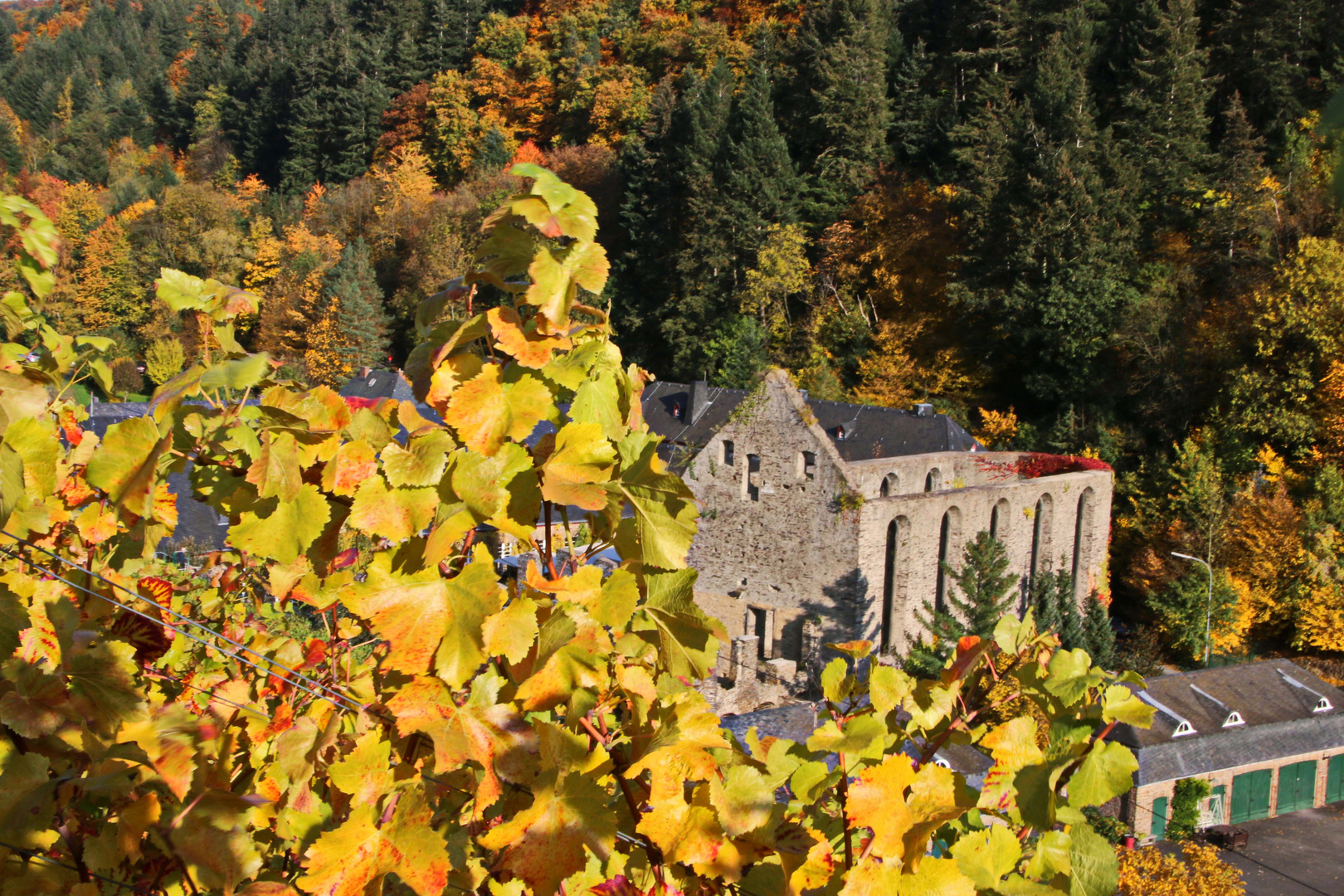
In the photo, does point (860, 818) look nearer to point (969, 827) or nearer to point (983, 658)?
point (969, 827)

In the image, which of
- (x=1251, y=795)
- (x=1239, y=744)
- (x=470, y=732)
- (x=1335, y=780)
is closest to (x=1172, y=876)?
(x=1239, y=744)

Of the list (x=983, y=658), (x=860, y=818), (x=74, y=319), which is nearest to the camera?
(x=860, y=818)

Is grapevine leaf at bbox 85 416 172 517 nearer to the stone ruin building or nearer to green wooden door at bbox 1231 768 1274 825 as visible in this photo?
the stone ruin building

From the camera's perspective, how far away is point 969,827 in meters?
2.88

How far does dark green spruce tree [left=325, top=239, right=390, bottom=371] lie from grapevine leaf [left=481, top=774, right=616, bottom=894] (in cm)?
4393

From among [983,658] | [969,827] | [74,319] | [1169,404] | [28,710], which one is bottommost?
[74,319]

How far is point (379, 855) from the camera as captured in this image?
2006 mm

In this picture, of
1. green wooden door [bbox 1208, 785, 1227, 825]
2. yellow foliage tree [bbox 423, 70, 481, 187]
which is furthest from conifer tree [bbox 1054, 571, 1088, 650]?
yellow foliage tree [bbox 423, 70, 481, 187]

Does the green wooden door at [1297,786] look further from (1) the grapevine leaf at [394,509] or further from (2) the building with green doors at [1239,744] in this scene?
(1) the grapevine leaf at [394,509]

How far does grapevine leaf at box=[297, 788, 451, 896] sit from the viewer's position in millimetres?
1967

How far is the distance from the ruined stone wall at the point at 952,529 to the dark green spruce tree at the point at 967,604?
0.33m

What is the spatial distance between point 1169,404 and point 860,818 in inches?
1236

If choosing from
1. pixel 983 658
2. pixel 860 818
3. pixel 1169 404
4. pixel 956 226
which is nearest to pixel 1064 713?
pixel 983 658

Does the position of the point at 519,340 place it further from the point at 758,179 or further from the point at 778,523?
the point at 758,179
